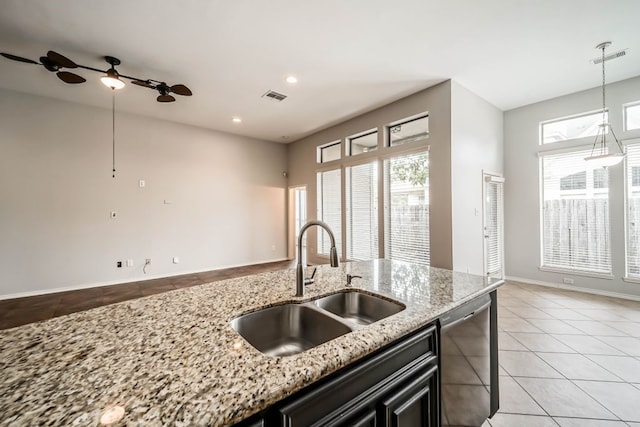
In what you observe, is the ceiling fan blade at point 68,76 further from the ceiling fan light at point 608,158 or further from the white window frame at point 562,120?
the white window frame at point 562,120

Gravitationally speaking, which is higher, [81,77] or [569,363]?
[81,77]

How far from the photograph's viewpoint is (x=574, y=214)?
14.1 feet

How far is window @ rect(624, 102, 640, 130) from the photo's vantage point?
12.5ft

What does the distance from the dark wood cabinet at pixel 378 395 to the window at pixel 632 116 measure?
5373 mm

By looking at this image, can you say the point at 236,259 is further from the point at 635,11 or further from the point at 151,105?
the point at 635,11

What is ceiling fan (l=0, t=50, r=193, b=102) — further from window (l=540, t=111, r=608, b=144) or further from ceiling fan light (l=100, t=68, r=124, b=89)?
window (l=540, t=111, r=608, b=144)

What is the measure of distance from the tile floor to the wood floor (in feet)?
0.05

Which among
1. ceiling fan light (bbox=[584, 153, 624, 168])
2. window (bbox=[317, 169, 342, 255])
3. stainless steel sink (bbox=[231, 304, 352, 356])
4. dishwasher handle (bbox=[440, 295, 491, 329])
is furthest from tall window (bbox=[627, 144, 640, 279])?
stainless steel sink (bbox=[231, 304, 352, 356])

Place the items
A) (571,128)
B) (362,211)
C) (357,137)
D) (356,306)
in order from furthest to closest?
1. (357,137)
2. (362,211)
3. (571,128)
4. (356,306)

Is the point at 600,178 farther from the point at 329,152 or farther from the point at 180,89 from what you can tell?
the point at 180,89

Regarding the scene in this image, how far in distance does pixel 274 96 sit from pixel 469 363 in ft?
14.2

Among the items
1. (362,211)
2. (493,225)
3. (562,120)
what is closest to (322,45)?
(362,211)

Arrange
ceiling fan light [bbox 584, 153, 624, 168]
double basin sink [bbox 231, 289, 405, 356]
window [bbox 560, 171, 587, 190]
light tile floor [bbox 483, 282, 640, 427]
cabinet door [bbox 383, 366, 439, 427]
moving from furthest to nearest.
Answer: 1. window [bbox 560, 171, 587, 190]
2. ceiling fan light [bbox 584, 153, 624, 168]
3. light tile floor [bbox 483, 282, 640, 427]
4. double basin sink [bbox 231, 289, 405, 356]
5. cabinet door [bbox 383, 366, 439, 427]

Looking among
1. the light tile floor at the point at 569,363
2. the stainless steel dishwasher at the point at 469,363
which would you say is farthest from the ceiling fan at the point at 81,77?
the light tile floor at the point at 569,363
